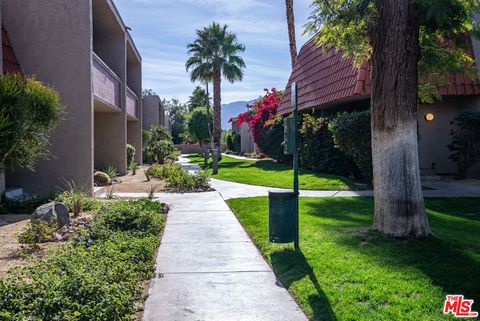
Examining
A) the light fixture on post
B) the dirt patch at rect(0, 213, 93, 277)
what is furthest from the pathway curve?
the dirt patch at rect(0, 213, 93, 277)

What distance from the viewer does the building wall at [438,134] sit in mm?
17016

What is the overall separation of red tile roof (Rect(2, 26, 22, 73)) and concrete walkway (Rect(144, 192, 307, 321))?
600 centimetres

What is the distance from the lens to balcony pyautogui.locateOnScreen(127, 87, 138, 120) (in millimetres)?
22484

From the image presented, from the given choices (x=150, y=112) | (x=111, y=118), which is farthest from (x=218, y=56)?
(x=111, y=118)

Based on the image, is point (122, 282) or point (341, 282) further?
point (341, 282)

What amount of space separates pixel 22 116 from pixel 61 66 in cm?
555

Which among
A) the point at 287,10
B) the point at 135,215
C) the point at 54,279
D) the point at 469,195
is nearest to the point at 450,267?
the point at 54,279

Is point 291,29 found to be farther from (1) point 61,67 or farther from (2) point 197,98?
(2) point 197,98

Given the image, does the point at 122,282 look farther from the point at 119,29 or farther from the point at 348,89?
the point at 119,29

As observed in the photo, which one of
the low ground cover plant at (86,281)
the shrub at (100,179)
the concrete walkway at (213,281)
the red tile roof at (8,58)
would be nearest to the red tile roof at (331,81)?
the concrete walkway at (213,281)

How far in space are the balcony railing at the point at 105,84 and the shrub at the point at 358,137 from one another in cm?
786

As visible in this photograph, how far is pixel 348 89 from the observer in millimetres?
15773

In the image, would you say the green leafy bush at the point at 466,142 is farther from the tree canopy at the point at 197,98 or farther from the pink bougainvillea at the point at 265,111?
the tree canopy at the point at 197,98

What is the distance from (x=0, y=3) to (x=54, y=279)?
10018 mm
